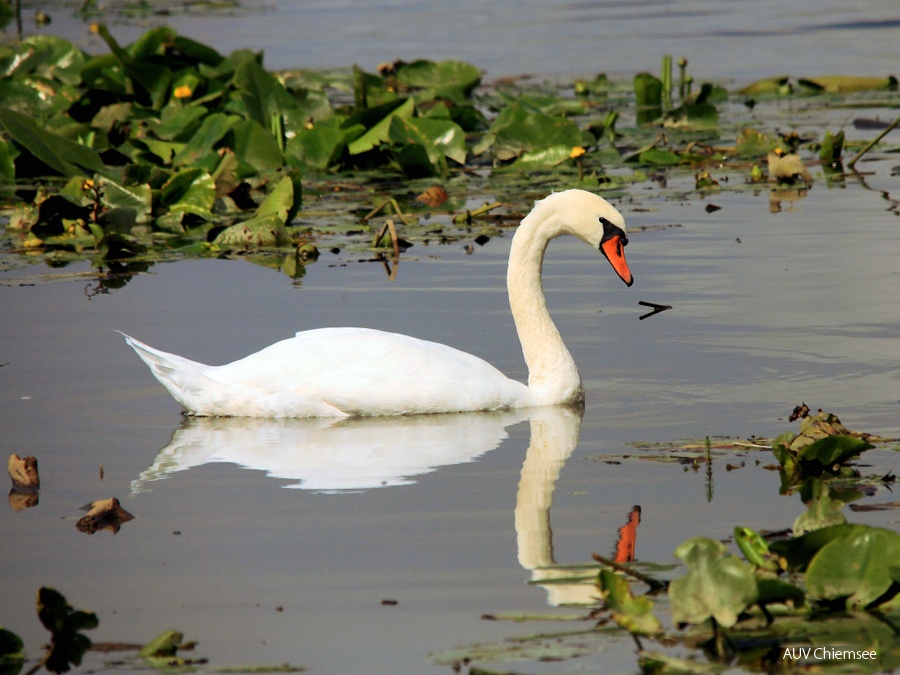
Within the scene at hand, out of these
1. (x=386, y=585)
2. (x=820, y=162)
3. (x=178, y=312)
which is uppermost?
(x=820, y=162)

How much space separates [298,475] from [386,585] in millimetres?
1338

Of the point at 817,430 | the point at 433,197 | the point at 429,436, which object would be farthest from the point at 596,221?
the point at 433,197

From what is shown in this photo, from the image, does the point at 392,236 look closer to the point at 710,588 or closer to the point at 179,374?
the point at 179,374

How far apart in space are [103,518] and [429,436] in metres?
1.61

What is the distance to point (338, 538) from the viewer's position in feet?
15.7

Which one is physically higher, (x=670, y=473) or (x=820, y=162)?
(x=820, y=162)

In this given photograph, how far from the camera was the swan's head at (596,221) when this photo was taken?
7.00 metres

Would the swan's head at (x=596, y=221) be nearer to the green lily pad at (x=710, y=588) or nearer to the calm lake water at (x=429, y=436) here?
the calm lake water at (x=429, y=436)

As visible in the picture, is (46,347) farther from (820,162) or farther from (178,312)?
(820,162)

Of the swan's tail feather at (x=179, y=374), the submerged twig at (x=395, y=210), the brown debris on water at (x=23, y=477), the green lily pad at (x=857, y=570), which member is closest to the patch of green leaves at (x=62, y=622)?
the brown debris on water at (x=23, y=477)

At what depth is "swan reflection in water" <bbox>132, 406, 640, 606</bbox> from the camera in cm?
537

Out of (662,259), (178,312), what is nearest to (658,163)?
(662,259)

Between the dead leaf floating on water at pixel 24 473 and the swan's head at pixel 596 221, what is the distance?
2.78 metres

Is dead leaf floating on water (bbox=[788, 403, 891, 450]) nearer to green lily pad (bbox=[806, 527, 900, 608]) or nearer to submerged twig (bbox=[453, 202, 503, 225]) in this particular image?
green lily pad (bbox=[806, 527, 900, 608])
